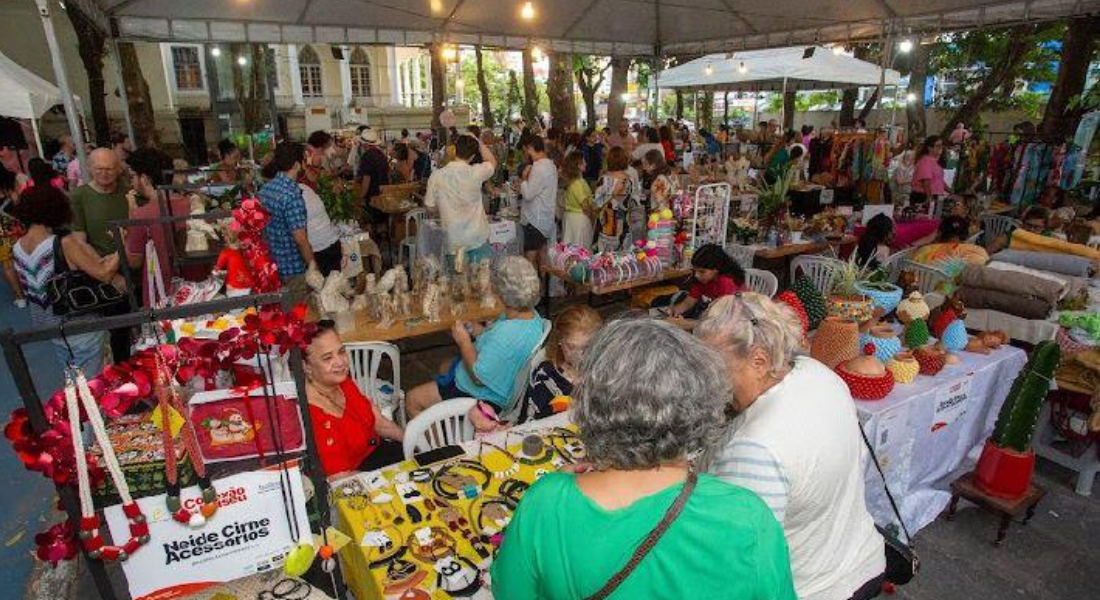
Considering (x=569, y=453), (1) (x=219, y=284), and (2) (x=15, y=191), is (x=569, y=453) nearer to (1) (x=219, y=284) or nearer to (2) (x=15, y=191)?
(1) (x=219, y=284)

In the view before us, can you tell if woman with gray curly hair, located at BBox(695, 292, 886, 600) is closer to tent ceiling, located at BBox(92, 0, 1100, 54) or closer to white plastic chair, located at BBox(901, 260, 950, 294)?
white plastic chair, located at BBox(901, 260, 950, 294)

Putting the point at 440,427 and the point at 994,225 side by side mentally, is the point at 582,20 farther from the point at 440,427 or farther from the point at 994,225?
the point at 440,427

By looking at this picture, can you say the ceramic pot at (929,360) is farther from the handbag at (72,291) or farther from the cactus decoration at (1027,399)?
the handbag at (72,291)

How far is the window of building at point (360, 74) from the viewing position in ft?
110

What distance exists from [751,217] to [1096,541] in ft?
14.7

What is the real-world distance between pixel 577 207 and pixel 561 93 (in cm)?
1310

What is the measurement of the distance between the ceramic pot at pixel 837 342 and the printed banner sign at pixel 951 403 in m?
0.52

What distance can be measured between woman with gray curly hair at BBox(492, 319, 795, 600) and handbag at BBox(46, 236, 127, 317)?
11.2ft

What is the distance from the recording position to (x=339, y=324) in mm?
3938

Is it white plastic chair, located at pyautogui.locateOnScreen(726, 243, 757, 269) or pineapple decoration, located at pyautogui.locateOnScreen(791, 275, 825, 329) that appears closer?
pineapple decoration, located at pyautogui.locateOnScreen(791, 275, 825, 329)

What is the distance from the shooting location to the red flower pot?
3100 millimetres

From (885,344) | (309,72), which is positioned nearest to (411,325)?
(885,344)

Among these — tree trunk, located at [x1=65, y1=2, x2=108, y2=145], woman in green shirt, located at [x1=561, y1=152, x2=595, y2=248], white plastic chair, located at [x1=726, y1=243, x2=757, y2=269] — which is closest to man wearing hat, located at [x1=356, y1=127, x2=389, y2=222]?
woman in green shirt, located at [x1=561, y1=152, x2=595, y2=248]

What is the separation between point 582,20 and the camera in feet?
31.7
